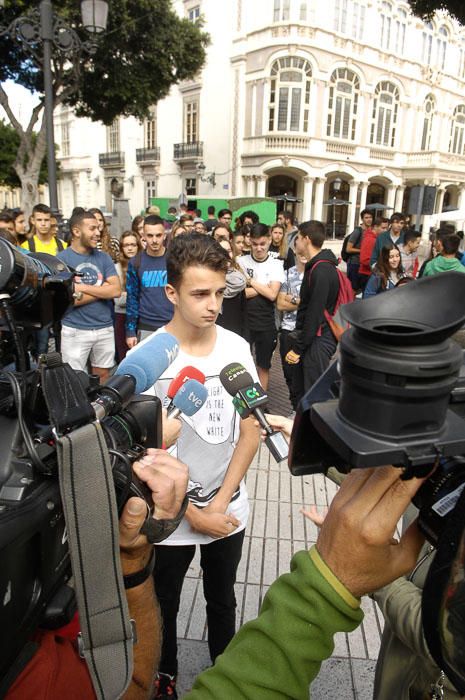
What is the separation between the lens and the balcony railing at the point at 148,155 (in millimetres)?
35656

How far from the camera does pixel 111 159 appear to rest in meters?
39.4

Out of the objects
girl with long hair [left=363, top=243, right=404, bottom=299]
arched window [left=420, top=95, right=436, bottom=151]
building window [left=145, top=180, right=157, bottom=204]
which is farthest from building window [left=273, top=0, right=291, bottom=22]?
girl with long hair [left=363, top=243, right=404, bottom=299]

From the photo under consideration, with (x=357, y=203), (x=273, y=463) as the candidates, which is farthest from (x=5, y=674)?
(x=357, y=203)

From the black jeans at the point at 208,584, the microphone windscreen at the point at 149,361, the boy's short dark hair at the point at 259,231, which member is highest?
Result: the boy's short dark hair at the point at 259,231

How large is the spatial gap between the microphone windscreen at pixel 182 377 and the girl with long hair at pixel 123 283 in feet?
12.5

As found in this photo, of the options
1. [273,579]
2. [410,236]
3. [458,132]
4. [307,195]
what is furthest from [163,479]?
[458,132]

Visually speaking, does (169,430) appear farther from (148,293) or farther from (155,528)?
(148,293)

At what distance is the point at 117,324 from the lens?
5711 mm

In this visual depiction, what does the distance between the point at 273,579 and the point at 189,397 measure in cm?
167

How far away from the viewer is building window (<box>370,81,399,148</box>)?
101 feet

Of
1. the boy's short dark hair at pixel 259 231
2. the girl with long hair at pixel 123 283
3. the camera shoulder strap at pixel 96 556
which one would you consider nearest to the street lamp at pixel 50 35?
the girl with long hair at pixel 123 283

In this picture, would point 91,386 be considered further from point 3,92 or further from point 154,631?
point 3,92

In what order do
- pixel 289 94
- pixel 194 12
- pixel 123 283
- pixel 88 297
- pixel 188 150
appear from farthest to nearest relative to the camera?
pixel 188 150, pixel 194 12, pixel 289 94, pixel 123 283, pixel 88 297

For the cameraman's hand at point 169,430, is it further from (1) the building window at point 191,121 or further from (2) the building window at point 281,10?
(1) the building window at point 191,121
